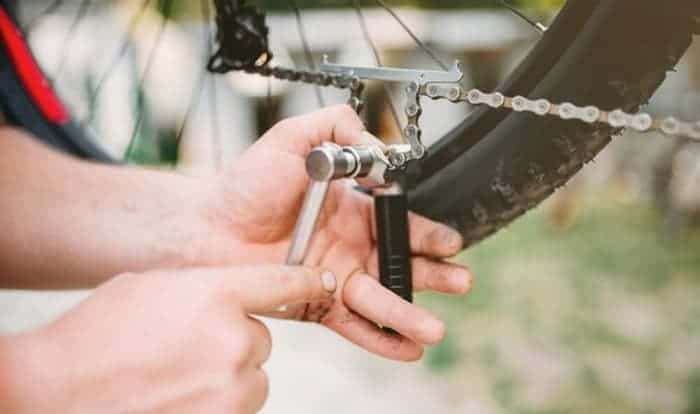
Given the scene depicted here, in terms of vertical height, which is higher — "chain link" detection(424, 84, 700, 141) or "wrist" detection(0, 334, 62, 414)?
"chain link" detection(424, 84, 700, 141)

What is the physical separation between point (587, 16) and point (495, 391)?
1010 millimetres

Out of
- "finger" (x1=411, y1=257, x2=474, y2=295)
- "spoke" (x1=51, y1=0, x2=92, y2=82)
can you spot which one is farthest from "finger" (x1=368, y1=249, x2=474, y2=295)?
"spoke" (x1=51, y1=0, x2=92, y2=82)

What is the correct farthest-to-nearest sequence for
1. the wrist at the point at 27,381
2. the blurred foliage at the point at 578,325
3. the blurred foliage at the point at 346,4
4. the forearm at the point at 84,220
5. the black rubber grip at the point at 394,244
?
the blurred foliage at the point at 578,325 < the blurred foliage at the point at 346,4 < the forearm at the point at 84,220 < the black rubber grip at the point at 394,244 < the wrist at the point at 27,381

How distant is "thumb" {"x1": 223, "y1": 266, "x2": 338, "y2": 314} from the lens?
433mm

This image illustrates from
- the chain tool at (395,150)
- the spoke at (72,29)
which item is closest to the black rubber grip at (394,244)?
the chain tool at (395,150)

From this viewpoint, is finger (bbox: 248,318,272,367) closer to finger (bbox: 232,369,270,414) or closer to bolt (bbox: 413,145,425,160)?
finger (bbox: 232,369,270,414)

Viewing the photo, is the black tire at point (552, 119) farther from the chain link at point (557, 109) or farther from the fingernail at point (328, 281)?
the fingernail at point (328, 281)

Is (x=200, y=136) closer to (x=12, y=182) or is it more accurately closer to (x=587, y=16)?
(x=12, y=182)

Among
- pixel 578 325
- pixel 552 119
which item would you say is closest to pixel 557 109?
pixel 552 119

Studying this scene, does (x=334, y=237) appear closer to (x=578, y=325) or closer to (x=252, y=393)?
(x=252, y=393)

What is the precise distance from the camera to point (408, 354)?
1.89 ft

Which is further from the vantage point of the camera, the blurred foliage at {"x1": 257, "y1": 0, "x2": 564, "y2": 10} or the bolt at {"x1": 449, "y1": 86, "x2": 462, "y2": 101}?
the blurred foliage at {"x1": 257, "y1": 0, "x2": 564, "y2": 10}

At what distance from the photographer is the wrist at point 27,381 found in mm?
415

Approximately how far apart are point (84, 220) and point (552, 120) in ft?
1.20
